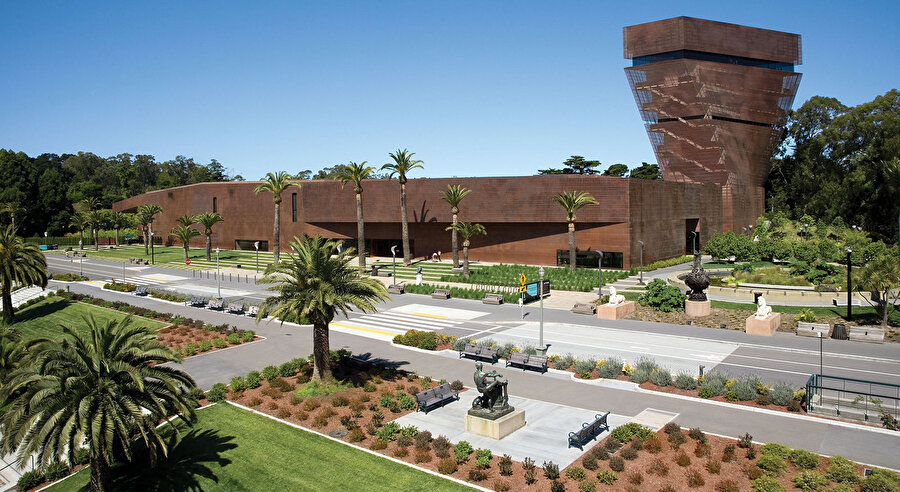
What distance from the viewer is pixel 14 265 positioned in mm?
40688

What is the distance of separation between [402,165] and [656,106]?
38897 mm

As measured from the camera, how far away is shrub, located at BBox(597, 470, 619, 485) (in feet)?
49.0

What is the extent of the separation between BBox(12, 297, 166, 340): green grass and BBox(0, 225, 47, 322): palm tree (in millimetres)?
1614

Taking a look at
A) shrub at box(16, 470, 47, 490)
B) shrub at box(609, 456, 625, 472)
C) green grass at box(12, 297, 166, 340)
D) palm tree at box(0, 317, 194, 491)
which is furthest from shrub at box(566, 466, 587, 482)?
green grass at box(12, 297, 166, 340)

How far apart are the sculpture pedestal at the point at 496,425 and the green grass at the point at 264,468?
2.72 m

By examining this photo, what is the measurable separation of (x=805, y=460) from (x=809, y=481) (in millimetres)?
1082

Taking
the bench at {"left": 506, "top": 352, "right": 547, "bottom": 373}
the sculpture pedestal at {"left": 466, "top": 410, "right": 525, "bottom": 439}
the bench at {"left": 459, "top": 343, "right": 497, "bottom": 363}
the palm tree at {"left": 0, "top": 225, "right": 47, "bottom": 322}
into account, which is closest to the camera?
the sculpture pedestal at {"left": 466, "top": 410, "right": 525, "bottom": 439}

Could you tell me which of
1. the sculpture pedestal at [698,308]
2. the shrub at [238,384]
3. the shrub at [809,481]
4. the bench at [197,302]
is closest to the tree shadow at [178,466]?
the shrub at [238,384]

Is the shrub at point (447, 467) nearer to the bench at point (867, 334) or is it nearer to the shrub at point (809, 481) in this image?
the shrub at point (809, 481)

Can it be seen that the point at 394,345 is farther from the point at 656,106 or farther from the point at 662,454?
the point at 656,106

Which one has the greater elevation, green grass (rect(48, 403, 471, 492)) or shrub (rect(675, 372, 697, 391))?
shrub (rect(675, 372, 697, 391))

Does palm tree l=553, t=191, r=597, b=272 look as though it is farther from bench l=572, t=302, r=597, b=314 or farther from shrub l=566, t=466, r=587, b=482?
shrub l=566, t=466, r=587, b=482

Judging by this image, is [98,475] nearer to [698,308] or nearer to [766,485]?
[766,485]

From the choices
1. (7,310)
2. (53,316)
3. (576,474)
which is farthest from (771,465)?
(7,310)
